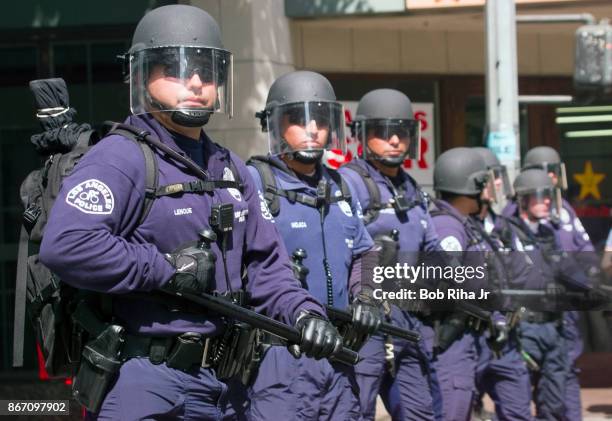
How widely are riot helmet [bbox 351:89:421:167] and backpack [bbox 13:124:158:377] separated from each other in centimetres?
270

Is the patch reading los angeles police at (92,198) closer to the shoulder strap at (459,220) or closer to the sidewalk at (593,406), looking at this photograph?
the shoulder strap at (459,220)

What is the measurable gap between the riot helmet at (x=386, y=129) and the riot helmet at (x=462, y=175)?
810 mm

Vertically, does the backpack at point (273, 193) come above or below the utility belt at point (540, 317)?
above

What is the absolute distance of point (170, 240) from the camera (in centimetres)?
412

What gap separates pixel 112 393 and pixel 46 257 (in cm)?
50

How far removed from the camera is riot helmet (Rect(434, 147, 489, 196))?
335 inches

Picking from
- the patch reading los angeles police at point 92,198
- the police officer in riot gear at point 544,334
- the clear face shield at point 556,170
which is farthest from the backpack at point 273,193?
the clear face shield at point 556,170

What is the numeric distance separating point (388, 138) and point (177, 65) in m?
3.25

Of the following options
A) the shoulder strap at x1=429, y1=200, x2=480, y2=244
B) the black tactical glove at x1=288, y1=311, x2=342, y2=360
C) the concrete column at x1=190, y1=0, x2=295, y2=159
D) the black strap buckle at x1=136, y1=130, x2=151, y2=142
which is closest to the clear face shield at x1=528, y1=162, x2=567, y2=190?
the concrete column at x1=190, y1=0, x2=295, y2=159

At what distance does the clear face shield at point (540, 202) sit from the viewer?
32.8 ft

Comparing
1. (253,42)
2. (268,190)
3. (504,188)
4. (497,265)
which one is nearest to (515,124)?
(504,188)

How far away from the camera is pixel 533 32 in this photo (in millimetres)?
12531

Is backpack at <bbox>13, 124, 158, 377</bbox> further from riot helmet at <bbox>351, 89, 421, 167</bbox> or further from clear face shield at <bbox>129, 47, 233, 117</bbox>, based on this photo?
riot helmet at <bbox>351, 89, 421, 167</bbox>

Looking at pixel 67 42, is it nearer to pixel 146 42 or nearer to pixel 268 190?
pixel 268 190
